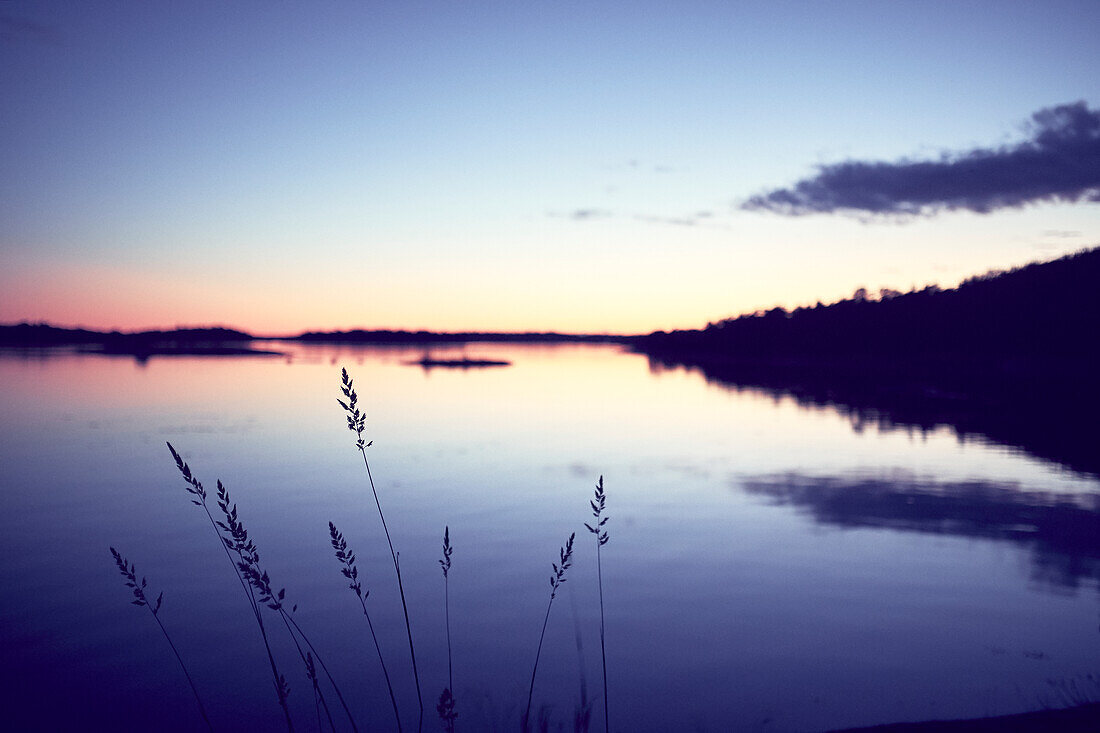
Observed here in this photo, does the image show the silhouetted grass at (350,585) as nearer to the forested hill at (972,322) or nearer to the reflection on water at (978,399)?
the reflection on water at (978,399)

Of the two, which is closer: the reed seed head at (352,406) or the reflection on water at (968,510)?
the reed seed head at (352,406)

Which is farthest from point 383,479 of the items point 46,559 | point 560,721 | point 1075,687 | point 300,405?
point 300,405

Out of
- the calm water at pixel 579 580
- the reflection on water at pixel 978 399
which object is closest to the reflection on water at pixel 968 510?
the calm water at pixel 579 580

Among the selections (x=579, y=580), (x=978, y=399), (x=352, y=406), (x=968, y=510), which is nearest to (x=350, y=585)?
(x=352, y=406)

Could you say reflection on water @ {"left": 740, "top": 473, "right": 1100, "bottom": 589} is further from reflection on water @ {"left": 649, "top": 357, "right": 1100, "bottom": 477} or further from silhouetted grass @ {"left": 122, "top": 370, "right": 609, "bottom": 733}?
silhouetted grass @ {"left": 122, "top": 370, "right": 609, "bottom": 733}

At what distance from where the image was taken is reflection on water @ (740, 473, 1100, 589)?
14.4m

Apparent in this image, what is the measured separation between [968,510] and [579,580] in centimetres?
1223

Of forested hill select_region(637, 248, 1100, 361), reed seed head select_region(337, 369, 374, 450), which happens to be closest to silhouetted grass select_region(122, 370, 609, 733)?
reed seed head select_region(337, 369, 374, 450)

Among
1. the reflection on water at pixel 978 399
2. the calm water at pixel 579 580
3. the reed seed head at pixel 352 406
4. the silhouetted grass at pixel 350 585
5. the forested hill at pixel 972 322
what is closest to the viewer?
the reed seed head at pixel 352 406

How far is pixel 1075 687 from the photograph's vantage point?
27.7 feet

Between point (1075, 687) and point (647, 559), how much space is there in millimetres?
7557

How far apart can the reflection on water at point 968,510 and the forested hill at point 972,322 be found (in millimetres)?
68702

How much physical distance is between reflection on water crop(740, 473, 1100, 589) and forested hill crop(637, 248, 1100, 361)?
68702 mm

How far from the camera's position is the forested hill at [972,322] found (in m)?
81.8
